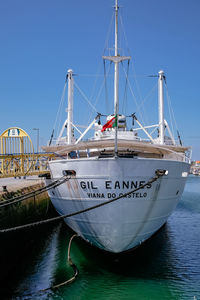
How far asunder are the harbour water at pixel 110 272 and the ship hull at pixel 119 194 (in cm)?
92

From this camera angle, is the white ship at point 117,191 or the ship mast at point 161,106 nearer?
the white ship at point 117,191

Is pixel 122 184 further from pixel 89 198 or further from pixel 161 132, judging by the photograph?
pixel 161 132

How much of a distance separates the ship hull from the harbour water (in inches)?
36.3

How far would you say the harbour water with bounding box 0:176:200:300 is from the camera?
10.5 m

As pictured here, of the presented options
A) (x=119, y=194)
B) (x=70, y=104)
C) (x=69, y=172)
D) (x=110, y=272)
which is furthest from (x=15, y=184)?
(x=119, y=194)

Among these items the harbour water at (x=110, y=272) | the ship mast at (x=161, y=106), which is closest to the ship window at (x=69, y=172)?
the harbour water at (x=110, y=272)

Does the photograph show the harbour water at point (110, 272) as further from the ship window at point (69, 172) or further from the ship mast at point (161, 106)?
the ship mast at point (161, 106)

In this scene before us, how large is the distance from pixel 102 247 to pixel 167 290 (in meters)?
3.22

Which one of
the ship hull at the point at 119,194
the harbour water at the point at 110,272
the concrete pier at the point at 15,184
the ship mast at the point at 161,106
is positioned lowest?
the harbour water at the point at 110,272

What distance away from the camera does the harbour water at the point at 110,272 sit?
1048 centimetres

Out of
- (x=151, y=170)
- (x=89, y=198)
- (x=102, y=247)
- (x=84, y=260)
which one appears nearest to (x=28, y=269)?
(x=84, y=260)

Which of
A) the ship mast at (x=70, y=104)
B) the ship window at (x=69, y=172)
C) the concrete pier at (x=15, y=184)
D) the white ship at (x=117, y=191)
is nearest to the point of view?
the white ship at (x=117, y=191)

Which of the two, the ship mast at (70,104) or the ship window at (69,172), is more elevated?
the ship mast at (70,104)

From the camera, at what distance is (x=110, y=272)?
11.9m
